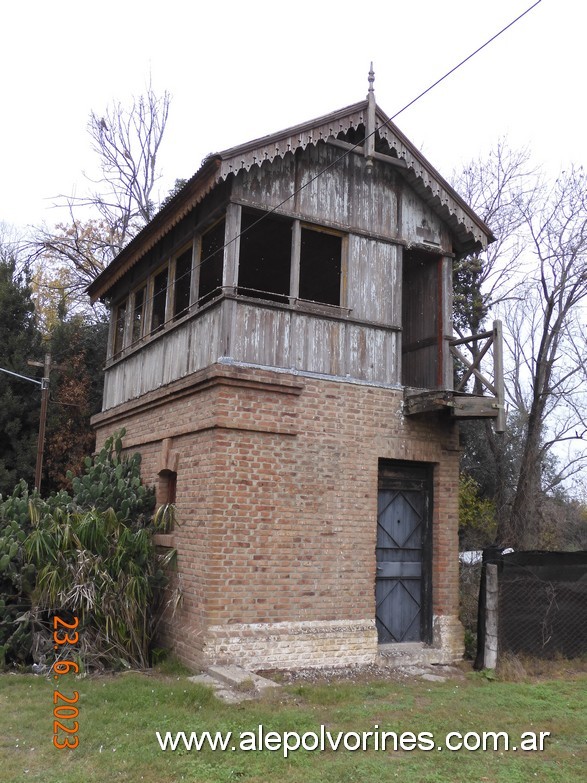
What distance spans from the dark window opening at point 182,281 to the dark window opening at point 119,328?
1.39m

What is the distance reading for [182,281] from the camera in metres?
12.9

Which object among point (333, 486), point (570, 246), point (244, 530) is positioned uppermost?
point (570, 246)

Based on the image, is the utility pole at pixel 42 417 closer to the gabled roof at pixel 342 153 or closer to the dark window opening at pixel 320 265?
the gabled roof at pixel 342 153

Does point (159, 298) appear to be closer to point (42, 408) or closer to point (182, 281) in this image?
point (182, 281)

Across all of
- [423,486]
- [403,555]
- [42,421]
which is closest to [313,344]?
[423,486]

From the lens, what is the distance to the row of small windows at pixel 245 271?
1082cm

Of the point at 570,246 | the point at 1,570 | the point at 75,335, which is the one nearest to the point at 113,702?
the point at 1,570

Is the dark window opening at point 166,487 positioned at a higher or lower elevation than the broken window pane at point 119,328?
lower

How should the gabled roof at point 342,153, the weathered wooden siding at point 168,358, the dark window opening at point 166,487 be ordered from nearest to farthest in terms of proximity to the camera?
1. the gabled roof at point 342,153
2. the weathered wooden siding at point 168,358
3. the dark window opening at point 166,487

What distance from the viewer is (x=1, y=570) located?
9.77 metres

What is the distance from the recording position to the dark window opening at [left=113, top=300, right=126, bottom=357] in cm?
1427

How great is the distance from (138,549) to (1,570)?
1935 millimetres

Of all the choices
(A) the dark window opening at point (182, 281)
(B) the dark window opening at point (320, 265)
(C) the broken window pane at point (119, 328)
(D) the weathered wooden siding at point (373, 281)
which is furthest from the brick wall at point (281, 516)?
(C) the broken window pane at point (119, 328)

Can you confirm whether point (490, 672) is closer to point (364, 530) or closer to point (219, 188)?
point (364, 530)
